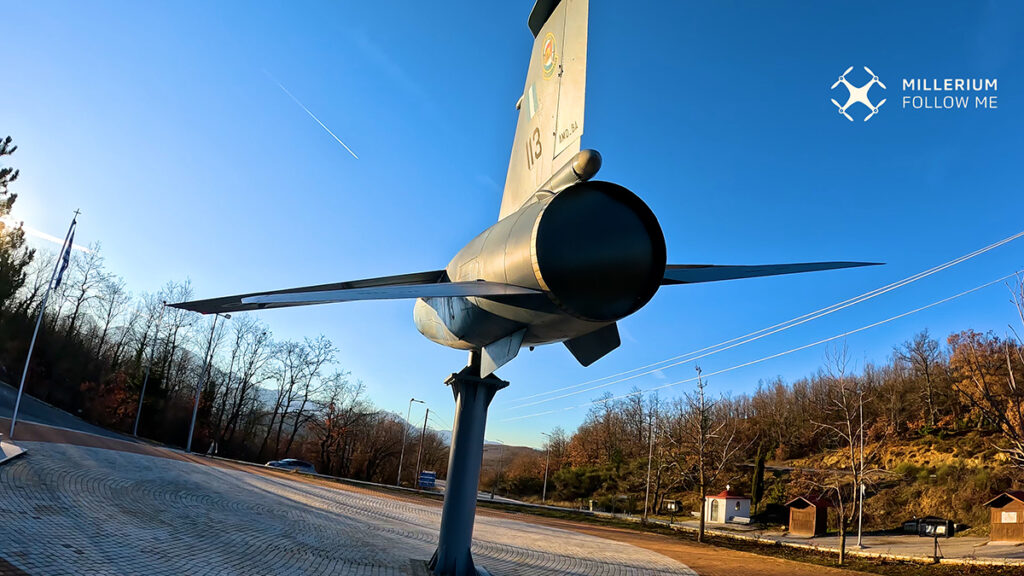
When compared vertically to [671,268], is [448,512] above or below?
below

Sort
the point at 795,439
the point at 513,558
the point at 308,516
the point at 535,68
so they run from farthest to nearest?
Answer: the point at 795,439
the point at 308,516
the point at 513,558
the point at 535,68

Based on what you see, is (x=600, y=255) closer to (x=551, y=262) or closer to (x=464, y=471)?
(x=551, y=262)

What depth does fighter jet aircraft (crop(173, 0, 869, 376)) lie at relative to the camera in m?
5.39

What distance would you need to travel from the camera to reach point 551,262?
5402mm

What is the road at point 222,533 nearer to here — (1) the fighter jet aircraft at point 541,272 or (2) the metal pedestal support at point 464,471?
(2) the metal pedestal support at point 464,471

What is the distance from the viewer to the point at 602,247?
17.7 ft

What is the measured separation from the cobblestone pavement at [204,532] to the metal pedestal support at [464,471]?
1.35m

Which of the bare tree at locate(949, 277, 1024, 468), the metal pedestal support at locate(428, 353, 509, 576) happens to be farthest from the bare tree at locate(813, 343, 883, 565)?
the metal pedestal support at locate(428, 353, 509, 576)

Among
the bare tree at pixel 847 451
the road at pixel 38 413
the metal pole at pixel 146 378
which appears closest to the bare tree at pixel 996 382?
the bare tree at pixel 847 451

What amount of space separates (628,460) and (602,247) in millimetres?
61943

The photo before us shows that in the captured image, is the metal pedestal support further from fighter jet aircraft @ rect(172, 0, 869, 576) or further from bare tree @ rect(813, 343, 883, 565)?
bare tree @ rect(813, 343, 883, 565)

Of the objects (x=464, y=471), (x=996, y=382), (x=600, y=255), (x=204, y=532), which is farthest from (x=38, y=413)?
(x=996, y=382)

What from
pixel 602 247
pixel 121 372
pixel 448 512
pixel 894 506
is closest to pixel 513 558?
pixel 448 512

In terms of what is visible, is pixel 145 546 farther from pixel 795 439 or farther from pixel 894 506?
pixel 795 439
